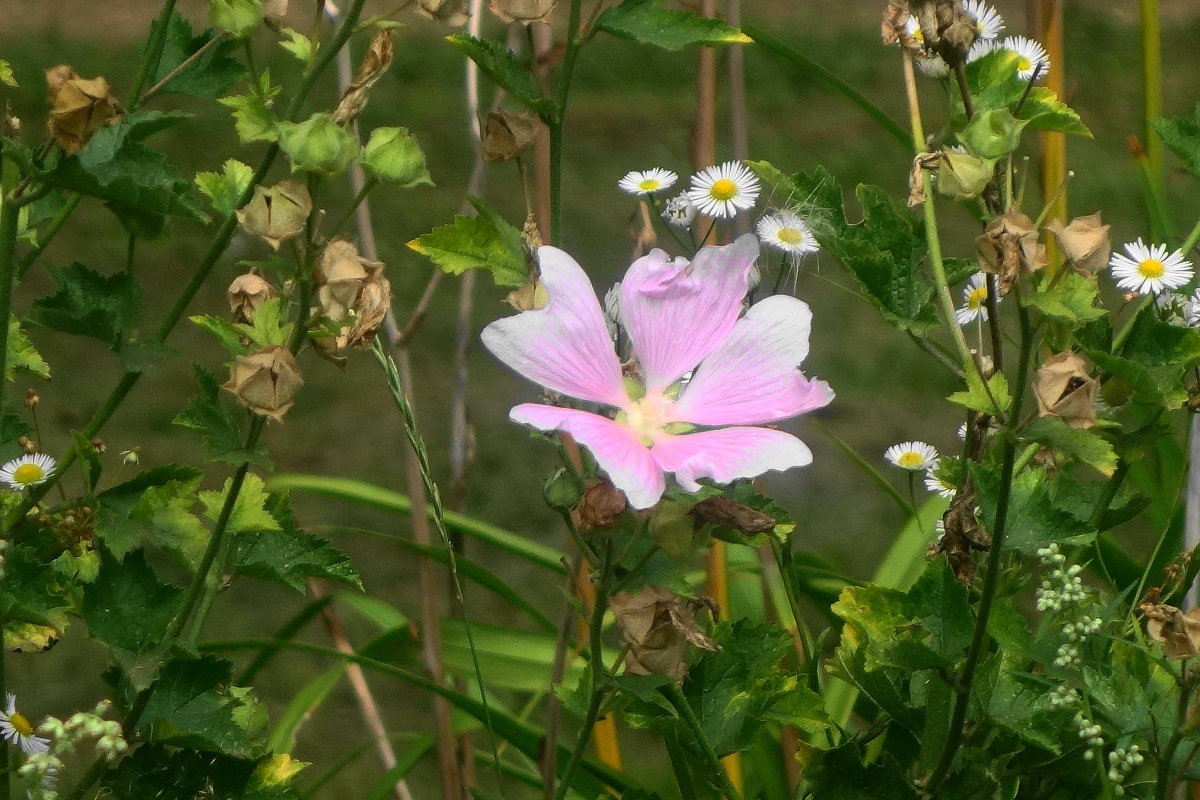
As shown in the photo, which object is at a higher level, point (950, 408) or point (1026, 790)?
point (950, 408)

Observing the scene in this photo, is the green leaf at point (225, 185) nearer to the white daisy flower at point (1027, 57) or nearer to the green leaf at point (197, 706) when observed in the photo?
the green leaf at point (197, 706)

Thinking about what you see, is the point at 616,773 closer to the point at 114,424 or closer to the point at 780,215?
the point at 780,215

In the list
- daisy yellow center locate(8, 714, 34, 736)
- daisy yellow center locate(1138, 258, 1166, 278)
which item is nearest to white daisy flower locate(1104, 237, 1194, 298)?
daisy yellow center locate(1138, 258, 1166, 278)

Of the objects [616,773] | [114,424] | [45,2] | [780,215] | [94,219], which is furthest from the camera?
[45,2]

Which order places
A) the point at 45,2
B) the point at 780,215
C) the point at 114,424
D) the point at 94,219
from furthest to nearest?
the point at 45,2, the point at 94,219, the point at 114,424, the point at 780,215

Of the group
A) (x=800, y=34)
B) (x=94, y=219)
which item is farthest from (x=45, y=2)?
(x=800, y=34)

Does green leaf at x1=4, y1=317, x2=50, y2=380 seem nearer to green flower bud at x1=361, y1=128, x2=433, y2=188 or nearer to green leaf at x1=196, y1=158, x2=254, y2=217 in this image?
green leaf at x1=196, y1=158, x2=254, y2=217

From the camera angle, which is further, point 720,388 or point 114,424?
point 114,424
